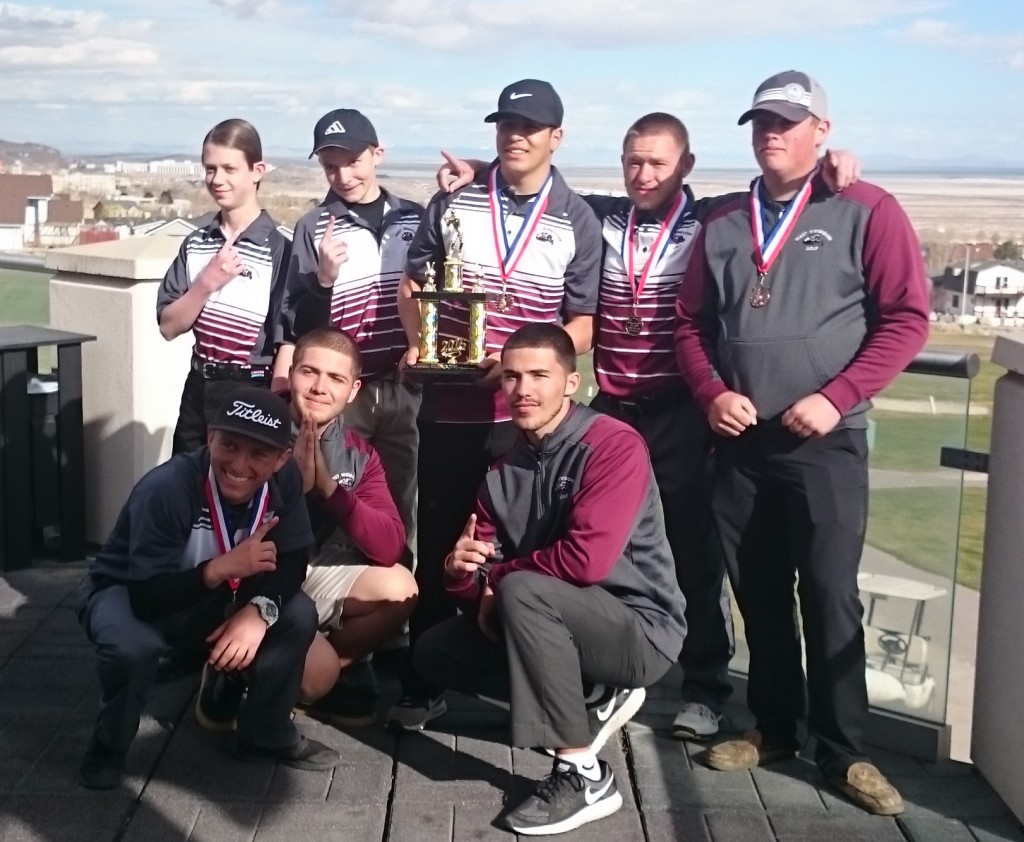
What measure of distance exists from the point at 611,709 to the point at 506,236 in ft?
4.96

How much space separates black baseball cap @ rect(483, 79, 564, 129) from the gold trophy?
0.37 meters

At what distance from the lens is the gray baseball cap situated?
368cm

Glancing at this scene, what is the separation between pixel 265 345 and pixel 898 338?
2.29m

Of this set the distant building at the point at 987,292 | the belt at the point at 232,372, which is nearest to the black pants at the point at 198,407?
the belt at the point at 232,372

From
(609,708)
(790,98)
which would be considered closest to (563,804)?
(609,708)

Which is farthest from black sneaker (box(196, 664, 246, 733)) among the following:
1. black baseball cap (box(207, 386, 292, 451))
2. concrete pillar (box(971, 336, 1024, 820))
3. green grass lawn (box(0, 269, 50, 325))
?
green grass lawn (box(0, 269, 50, 325))

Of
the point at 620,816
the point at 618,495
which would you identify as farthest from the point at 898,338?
the point at 620,816

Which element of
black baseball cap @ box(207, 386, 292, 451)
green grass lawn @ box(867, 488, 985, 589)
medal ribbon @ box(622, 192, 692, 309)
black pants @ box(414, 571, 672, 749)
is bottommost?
black pants @ box(414, 571, 672, 749)

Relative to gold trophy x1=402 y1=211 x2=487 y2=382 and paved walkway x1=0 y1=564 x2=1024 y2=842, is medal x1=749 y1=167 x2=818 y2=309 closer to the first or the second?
gold trophy x1=402 y1=211 x2=487 y2=382

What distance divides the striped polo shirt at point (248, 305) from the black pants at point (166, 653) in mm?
1144

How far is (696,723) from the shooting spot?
418 centimetres

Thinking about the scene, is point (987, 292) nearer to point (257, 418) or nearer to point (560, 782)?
point (560, 782)

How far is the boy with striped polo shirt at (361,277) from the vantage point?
178 inches

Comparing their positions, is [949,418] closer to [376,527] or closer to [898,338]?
[898,338]
